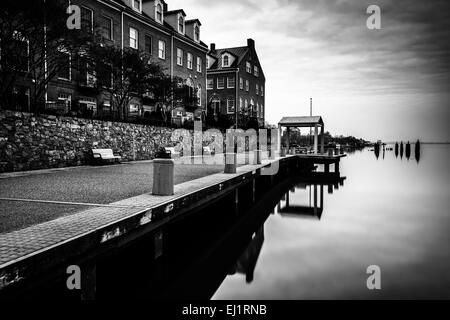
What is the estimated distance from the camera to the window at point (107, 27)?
79.3ft

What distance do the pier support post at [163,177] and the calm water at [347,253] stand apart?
7.81 feet

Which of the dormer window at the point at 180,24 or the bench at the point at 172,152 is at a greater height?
the dormer window at the point at 180,24

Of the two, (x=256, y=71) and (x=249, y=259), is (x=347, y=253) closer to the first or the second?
(x=249, y=259)

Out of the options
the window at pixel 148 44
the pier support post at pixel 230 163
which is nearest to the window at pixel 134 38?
the window at pixel 148 44

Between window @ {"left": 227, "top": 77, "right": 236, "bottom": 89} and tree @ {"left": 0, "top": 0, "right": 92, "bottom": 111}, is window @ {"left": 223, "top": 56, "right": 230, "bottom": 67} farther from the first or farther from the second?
tree @ {"left": 0, "top": 0, "right": 92, "bottom": 111}

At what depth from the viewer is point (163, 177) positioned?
7465mm

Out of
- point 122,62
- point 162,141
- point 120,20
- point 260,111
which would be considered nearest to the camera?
point 122,62

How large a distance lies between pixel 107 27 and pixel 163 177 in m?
20.9

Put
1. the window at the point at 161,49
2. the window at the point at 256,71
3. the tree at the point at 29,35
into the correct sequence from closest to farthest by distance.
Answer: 1. the tree at the point at 29,35
2. the window at the point at 161,49
3. the window at the point at 256,71

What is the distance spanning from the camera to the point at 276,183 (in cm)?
2405

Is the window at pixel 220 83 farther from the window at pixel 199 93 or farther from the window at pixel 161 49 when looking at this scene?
the window at pixel 161 49

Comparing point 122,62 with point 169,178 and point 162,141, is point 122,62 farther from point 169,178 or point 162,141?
point 169,178

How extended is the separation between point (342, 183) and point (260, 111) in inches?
1213
